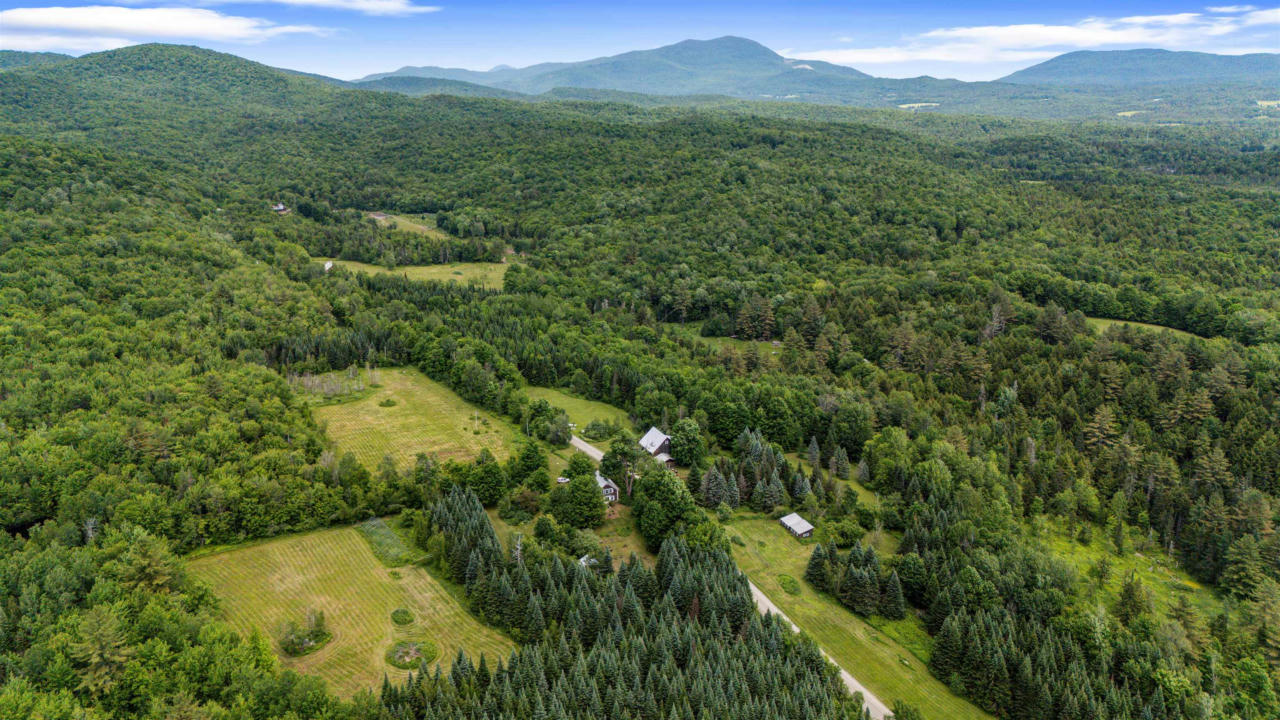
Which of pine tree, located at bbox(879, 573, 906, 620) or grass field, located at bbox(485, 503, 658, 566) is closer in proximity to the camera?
pine tree, located at bbox(879, 573, 906, 620)

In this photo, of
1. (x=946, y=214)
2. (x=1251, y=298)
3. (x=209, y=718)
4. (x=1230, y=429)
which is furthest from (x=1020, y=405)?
(x=209, y=718)

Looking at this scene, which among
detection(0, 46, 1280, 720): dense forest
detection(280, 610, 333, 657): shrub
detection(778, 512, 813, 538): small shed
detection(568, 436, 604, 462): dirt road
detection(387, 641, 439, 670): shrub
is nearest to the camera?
detection(0, 46, 1280, 720): dense forest

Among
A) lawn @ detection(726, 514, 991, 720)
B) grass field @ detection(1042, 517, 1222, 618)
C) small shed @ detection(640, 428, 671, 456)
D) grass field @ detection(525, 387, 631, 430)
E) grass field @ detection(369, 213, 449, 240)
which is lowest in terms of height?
grass field @ detection(1042, 517, 1222, 618)

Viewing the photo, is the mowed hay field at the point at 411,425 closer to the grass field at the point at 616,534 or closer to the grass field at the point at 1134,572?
the grass field at the point at 616,534

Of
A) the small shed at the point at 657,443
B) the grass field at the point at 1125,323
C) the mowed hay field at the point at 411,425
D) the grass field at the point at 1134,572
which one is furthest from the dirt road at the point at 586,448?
the grass field at the point at 1125,323

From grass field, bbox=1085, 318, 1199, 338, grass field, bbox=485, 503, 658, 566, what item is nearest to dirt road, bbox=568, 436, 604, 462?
grass field, bbox=485, 503, 658, 566

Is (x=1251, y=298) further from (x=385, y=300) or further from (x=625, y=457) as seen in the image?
(x=385, y=300)

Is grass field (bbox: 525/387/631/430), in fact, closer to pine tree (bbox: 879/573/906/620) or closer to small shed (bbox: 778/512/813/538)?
small shed (bbox: 778/512/813/538)

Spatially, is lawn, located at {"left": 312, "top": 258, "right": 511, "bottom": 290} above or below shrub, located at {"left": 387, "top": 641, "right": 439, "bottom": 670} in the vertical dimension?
above
